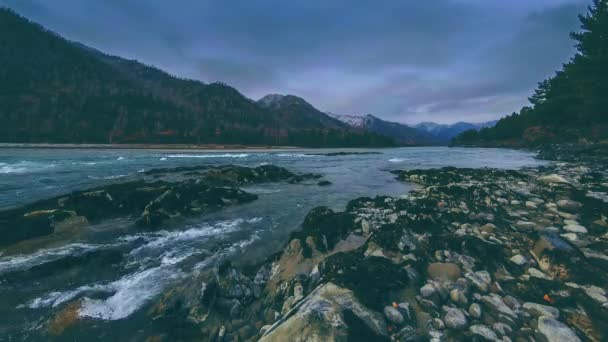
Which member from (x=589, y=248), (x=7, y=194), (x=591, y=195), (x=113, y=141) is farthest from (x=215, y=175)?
(x=113, y=141)

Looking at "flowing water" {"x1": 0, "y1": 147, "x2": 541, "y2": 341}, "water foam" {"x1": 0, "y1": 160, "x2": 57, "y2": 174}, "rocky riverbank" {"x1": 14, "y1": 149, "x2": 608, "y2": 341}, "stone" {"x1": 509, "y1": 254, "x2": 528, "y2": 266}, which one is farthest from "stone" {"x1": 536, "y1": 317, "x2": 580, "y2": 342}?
"water foam" {"x1": 0, "y1": 160, "x2": 57, "y2": 174}

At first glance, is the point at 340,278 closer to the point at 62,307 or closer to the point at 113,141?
the point at 62,307

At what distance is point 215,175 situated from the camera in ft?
57.8

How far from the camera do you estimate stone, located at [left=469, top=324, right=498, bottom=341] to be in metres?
3.06

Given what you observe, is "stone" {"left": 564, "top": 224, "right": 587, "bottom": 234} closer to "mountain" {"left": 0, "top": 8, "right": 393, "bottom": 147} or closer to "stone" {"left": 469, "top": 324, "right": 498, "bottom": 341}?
"stone" {"left": 469, "top": 324, "right": 498, "bottom": 341}

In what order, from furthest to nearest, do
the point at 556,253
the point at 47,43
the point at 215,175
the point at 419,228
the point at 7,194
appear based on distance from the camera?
1. the point at 47,43
2. the point at 215,175
3. the point at 7,194
4. the point at 419,228
5. the point at 556,253

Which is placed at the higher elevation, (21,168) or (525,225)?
(525,225)

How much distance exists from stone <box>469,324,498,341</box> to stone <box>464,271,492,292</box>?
1171mm

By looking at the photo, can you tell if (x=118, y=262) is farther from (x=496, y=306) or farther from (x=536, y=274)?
(x=536, y=274)

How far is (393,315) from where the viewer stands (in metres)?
3.53

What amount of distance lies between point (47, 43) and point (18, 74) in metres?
59.6

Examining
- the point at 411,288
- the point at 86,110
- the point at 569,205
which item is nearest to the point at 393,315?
the point at 411,288

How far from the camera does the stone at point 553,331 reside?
296cm

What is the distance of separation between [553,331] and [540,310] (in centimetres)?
56
